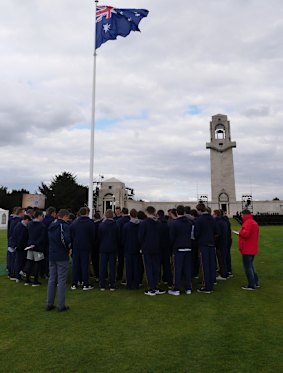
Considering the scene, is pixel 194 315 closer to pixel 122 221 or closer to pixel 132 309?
pixel 132 309

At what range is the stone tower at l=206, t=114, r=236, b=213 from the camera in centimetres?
5041

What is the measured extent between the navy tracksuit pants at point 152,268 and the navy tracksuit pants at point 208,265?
1.10 metres

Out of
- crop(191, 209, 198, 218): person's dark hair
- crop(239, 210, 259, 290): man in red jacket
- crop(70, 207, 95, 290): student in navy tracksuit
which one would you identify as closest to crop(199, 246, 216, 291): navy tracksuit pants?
crop(239, 210, 259, 290): man in red jacket

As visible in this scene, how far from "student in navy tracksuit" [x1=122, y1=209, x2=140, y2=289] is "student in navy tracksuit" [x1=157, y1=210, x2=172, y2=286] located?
30.5 inches

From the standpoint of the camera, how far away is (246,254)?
8039 mm

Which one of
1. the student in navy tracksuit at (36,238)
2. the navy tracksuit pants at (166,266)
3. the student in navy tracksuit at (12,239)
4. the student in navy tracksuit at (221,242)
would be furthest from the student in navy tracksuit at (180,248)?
the student in navy tracksuit at (12,239)

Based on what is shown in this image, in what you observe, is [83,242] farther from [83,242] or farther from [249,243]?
[249,243]

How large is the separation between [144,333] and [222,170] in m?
47.7

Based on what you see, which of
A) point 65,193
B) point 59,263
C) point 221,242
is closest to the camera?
point 59,263

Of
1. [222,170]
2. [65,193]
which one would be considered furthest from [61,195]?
[222,170]

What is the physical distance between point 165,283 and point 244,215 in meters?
2.97

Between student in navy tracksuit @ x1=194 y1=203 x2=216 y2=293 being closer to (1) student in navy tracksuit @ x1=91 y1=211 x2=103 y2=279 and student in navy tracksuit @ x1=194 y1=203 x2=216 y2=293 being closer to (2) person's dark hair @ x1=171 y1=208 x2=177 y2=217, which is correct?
(2) person's dark hair @ x1=171 y1=208 x2=177 y2=217


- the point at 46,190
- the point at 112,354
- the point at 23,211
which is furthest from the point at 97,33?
the point at 46,190

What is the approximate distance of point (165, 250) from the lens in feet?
29.7
